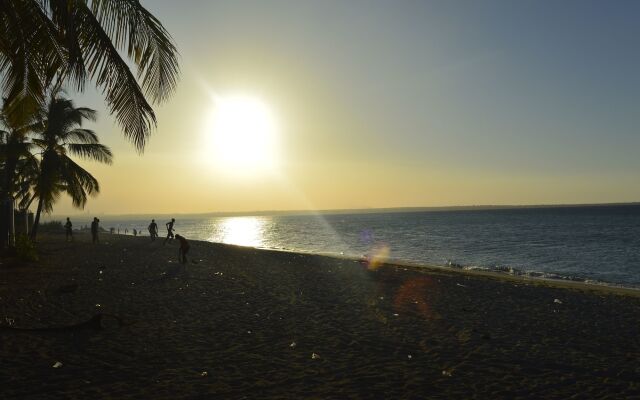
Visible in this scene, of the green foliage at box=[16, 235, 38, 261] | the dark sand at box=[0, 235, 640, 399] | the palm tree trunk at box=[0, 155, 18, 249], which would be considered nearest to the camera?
the dark sand at box=[0, 235, 640, 399]

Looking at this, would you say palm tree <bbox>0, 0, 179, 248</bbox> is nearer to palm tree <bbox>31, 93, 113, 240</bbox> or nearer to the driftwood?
the driftwood

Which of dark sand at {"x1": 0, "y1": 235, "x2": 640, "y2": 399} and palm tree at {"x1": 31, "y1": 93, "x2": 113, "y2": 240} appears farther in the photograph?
palm tree at {"x1": 31, "y1": 93, "x2": 113, "y2": 240}

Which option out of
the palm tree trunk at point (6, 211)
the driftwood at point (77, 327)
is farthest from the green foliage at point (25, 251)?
the driftwood at point (77, 327)

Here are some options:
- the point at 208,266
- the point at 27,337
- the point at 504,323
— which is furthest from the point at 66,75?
the point at 208,266

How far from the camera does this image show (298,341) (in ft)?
34.1

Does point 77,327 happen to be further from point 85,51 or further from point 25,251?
point 25,251

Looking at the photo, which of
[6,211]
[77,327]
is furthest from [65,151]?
[77,327]

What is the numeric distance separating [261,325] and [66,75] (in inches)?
289

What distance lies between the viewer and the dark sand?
750 cm

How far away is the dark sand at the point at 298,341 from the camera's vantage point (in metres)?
7.50

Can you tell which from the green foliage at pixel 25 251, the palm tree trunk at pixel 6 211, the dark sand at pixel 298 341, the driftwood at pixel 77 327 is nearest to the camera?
the dark sand at pixel 298 341

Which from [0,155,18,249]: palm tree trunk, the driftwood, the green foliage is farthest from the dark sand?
[0,155,18,249]: palm tree trunk

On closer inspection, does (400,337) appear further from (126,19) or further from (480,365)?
(126,19)

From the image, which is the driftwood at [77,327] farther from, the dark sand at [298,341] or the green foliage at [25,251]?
the green foliage at [25,251]
